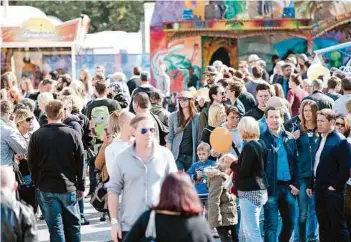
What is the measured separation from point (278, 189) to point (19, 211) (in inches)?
145

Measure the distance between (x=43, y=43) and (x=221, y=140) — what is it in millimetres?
15137

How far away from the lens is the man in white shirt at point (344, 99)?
38.3 ft

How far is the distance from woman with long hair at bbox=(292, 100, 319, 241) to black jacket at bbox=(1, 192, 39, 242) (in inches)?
158

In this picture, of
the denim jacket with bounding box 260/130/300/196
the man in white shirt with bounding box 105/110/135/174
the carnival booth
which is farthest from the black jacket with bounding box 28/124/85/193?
the carnival booth

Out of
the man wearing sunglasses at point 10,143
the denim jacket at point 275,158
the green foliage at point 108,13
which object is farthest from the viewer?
the green foliage at point 108,13

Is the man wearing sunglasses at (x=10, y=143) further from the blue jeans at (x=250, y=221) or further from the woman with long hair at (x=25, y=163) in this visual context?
the blue jeans at (x=250, y=221)

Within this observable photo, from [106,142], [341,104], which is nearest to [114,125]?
[106,142]

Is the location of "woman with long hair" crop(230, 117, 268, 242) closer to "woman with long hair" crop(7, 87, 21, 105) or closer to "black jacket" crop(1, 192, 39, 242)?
"black jacket" crop(1, 192, 39, 242)

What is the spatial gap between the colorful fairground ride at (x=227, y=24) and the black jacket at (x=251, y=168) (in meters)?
15.3

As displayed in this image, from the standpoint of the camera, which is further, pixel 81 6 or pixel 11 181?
pixel 81 6

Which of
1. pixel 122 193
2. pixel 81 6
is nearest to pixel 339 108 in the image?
pixel 122 193

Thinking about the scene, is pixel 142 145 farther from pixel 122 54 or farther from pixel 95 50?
pixel 95 50

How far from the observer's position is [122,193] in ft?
23.7

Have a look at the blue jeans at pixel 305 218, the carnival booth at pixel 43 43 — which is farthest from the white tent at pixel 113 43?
the blue jeans at pixel 305 218
